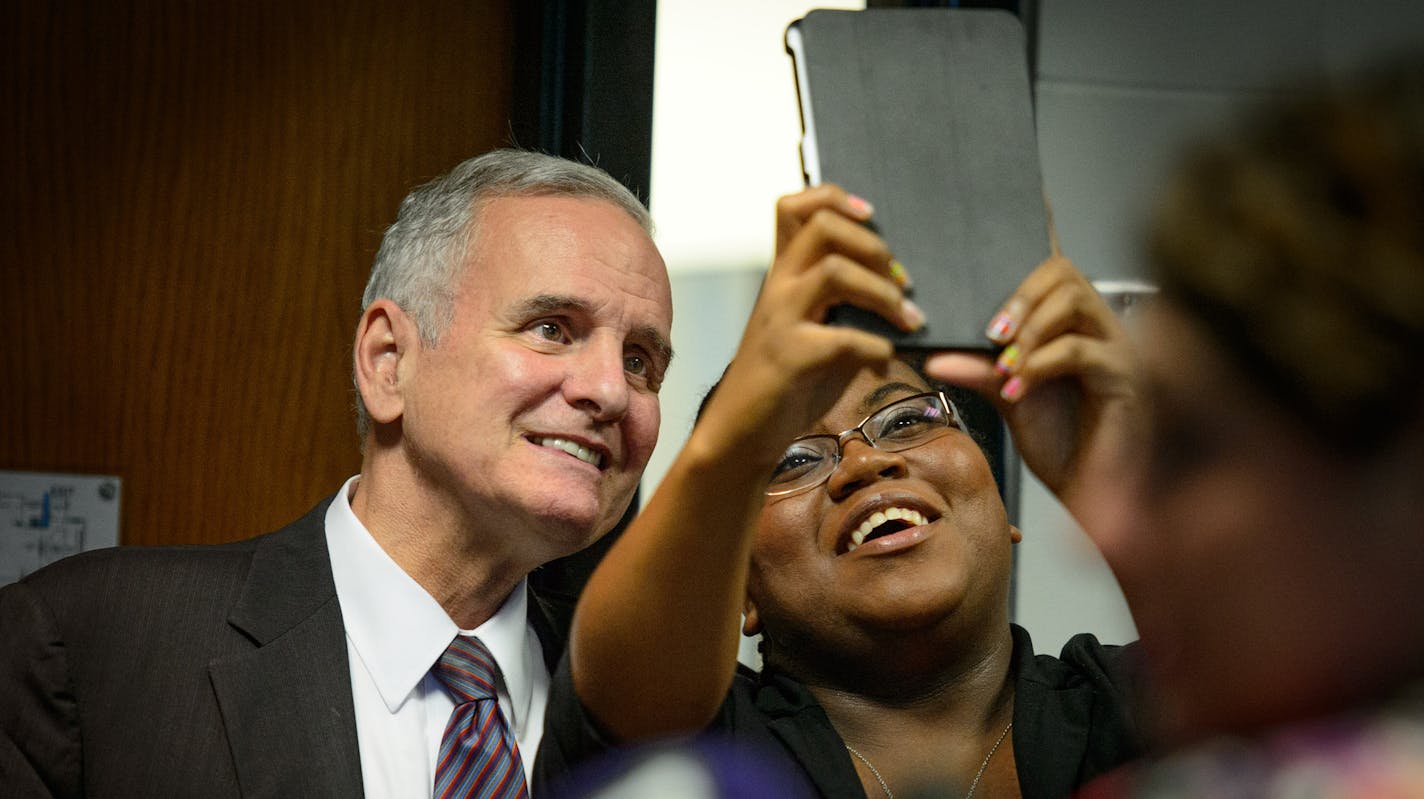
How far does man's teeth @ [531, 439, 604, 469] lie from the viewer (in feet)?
4.85

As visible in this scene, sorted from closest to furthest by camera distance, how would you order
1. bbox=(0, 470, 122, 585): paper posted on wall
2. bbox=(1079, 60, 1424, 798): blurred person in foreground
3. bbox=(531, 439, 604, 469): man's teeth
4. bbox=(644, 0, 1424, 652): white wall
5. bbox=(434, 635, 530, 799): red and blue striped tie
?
bbox=(1079, 60, 1424, 798): blurred person in foreground
bbox=(434, 635, 530, 799): red and blue striped tie
bbox=(531, 439, 604, 469): man's teeth
bbox=(0, 470, 122, 585): paper posted on wall
bbox=(644, 0, 1424, 652): white wall

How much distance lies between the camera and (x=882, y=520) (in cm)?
151

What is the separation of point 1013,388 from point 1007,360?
0.03 m

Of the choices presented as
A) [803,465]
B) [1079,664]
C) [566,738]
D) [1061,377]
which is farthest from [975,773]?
[1061,377]

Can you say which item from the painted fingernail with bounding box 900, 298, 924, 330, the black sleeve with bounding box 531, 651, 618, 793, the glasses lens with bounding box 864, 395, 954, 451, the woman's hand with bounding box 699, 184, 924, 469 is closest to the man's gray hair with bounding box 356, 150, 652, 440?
the glasses lens with bounding box 864, 395, 954, 451

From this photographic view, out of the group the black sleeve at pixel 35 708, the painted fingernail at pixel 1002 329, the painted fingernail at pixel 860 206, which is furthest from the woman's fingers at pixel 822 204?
the black sleeve at pixel 35 708

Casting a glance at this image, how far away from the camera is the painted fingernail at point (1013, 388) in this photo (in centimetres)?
95

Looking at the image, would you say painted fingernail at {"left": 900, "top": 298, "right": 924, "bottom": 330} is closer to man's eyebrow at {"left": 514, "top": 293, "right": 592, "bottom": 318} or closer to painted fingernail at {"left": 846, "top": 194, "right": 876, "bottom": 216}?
painted fingernail at {"left": 846, "top": 194, "right": 876, "bottom": 216}

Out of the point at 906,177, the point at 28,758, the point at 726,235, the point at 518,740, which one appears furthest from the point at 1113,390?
the point at 726,235

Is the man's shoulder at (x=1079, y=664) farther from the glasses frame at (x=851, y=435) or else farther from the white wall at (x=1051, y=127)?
the white wall at (x=1051, y=127)

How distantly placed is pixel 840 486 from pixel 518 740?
1.59 ft

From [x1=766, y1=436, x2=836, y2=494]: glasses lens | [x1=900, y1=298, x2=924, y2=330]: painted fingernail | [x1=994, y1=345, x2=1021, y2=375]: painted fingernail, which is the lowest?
[x1=766, y1=436, x2=836, y2=494]: glasses lens

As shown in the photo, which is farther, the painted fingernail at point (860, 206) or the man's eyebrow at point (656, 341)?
the man's eyebrow at point (656, 341)

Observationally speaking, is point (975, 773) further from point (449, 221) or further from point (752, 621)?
point (449, 221)
